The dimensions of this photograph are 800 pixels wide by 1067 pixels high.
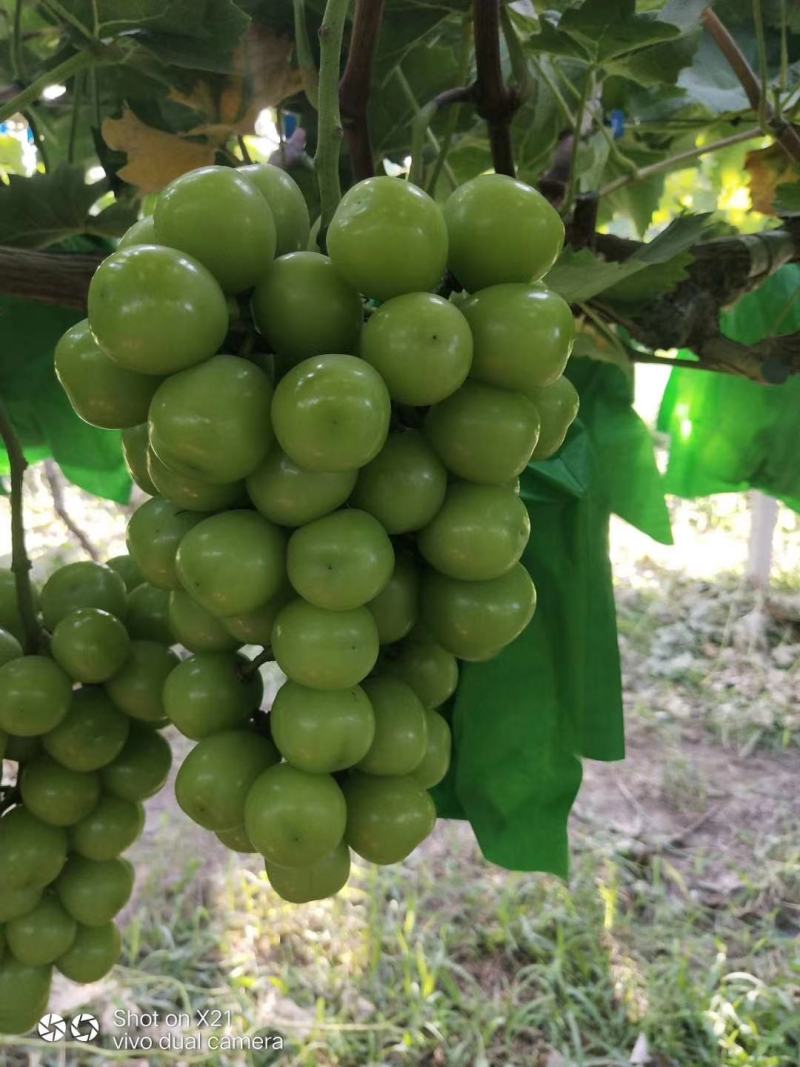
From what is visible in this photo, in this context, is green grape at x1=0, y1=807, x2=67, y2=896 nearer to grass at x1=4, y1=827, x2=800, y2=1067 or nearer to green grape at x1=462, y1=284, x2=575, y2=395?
green grape at x1=462, y1=284, x2=575, y2=395

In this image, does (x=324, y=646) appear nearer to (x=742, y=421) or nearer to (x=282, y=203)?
(x=282, y=203)

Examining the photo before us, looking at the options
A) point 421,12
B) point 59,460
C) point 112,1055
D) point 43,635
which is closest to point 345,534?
point 43,635

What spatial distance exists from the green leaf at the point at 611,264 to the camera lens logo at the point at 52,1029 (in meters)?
1.19

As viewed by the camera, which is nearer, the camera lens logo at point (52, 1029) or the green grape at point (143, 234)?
the green grape at point (143, 234)

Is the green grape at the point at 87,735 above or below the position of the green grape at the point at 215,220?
below

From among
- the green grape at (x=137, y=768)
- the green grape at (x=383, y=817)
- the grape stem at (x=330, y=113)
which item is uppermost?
the grape stem at (x=330, y=113)

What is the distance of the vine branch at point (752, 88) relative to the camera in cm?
59

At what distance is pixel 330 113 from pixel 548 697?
0.42m

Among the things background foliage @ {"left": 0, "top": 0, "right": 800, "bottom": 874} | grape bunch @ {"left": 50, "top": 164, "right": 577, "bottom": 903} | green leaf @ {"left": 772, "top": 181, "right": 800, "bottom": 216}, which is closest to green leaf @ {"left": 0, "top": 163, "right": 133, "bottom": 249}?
background foliage @ {"left": 0, "top": 0, "right": 800, "bottom": 874}

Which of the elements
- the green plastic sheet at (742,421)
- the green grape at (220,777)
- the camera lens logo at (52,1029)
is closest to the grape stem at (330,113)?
the green grape at (220,777)

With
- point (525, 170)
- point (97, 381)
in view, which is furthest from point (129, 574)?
point (525, 170)

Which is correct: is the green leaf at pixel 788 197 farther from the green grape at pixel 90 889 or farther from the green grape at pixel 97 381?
the green grape at pixel 90 889

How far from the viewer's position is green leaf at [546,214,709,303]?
458 millimetres

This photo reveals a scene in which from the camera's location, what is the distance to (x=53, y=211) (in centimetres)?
58
